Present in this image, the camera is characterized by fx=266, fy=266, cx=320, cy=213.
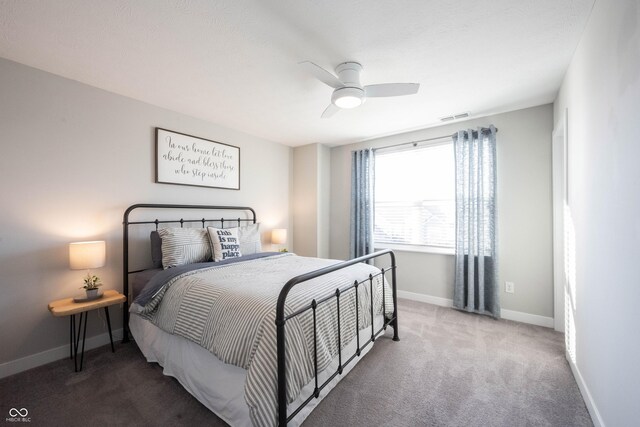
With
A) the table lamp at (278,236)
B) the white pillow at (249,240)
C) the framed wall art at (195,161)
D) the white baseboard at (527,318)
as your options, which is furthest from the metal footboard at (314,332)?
the framed wall art at (195,161)

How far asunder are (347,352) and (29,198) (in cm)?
282

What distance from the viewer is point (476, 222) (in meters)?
3.20

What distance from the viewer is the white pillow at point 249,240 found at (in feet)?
10.4

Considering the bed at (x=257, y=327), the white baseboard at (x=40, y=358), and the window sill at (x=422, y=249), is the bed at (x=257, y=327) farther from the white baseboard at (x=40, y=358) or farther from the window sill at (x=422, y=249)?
the window sill at (x=422, y=249)

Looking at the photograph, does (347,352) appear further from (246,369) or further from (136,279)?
(136,279)

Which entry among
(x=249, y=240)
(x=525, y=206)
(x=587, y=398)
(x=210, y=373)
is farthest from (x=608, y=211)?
(x=249, y=240)

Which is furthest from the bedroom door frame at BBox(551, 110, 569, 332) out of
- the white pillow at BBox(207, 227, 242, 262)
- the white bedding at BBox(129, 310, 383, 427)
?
the white pillow at BBox(207, 227, 242, 262)

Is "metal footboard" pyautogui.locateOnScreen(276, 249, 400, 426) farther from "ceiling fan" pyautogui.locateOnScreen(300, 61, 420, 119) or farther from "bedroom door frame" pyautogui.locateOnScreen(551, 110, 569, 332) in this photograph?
"bedroom door frame" pyautogui.locateOnScreen(551, 110, 569, 332)

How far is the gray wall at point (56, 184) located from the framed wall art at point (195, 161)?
0.33 ft

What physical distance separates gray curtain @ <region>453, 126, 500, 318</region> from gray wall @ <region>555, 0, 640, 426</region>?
3.78ft

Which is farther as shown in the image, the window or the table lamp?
the table lamp

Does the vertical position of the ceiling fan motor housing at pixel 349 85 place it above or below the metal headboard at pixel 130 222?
above

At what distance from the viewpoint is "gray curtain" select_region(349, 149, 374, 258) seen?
4.10m

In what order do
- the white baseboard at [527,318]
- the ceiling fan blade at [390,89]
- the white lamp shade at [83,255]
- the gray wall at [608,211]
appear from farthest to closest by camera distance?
the white baseboard at [527,318] < the white lamp shade at [83,255] < the ceiling fan blade at [390,89] < the gray wall at [608,211]
